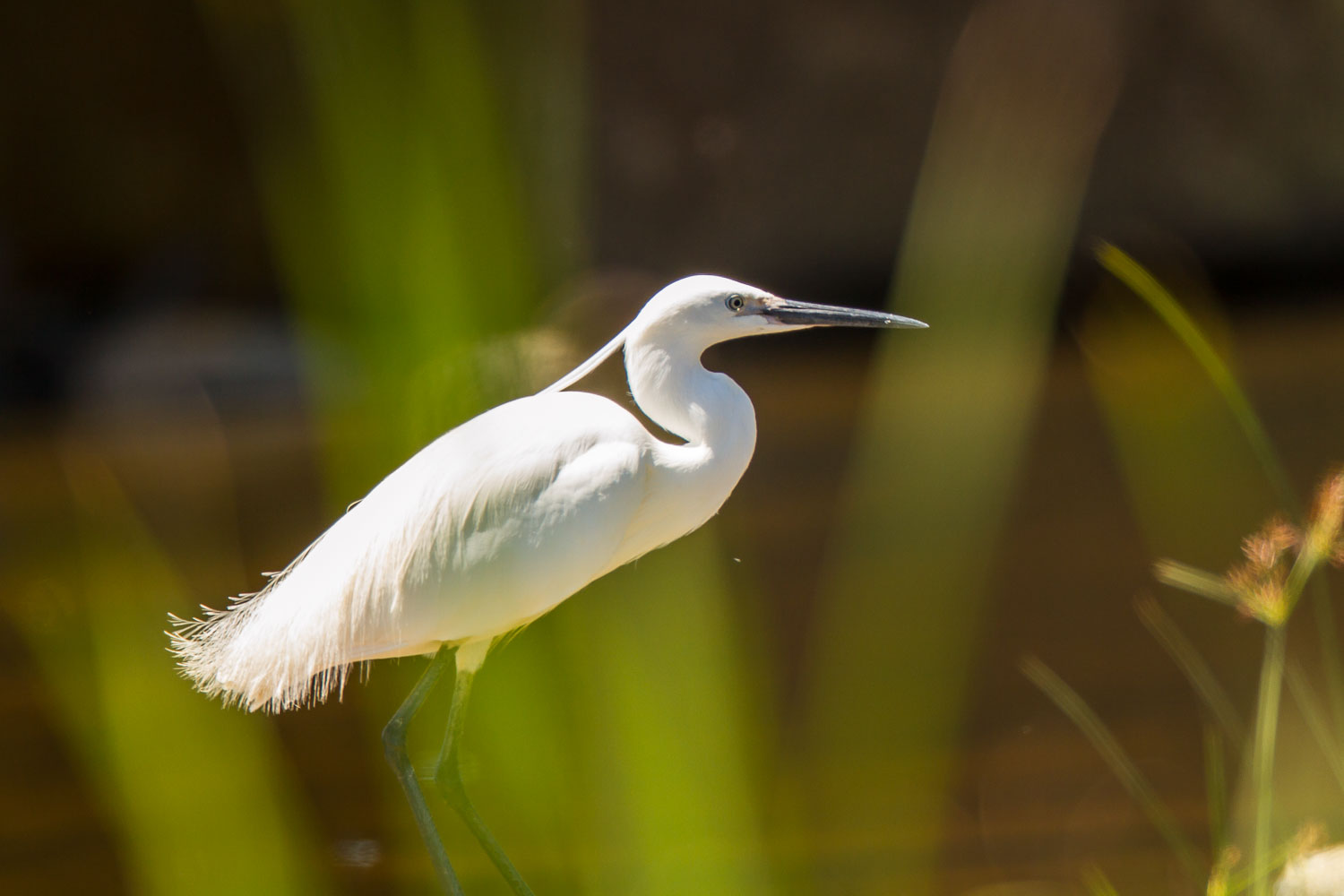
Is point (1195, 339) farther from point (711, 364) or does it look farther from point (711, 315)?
point (711, 364)

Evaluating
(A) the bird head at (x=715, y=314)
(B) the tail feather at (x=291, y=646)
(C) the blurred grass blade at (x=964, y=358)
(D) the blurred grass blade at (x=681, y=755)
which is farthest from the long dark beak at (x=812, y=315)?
(D) the blurred grass blade at (x=681, y=755)

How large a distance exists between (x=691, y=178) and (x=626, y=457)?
17.4 feet

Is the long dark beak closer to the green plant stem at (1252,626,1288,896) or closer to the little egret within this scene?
the little egret

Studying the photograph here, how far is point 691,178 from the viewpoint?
658 cm

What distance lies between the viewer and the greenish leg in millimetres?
1435

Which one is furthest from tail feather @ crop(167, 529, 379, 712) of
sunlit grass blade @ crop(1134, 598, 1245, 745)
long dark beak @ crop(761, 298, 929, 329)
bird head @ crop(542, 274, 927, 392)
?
sunlit grass blade @ crop(1134, 598, 1245, 745)

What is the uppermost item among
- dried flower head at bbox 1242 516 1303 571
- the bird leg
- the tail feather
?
dried flower head at bbox 1242 516 1303 571

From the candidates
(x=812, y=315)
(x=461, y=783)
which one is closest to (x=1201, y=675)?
(x=812, y=315)

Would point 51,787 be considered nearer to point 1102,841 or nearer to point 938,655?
point 1102,841

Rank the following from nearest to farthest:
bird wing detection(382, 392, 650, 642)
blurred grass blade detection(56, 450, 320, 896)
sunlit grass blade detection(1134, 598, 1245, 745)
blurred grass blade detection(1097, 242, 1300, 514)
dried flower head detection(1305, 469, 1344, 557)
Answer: blurred grass blade detection(56, 450, 320, 896) < blurred grass blade detection(1097, 242, 1300, 514) < dried flower head detection(1305, 469, 1344, 557) < sunlit grass blade detection(1134, 598, 1245, 745) < bird wing detection(382, 392, 650, 642)

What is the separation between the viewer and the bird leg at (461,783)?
5.01 ft

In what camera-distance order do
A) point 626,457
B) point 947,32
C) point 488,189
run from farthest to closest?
1. point 947,32
2. point 626,457
3. point 488,189

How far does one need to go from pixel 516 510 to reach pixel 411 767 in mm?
354

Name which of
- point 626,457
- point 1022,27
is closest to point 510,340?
point 626,457
